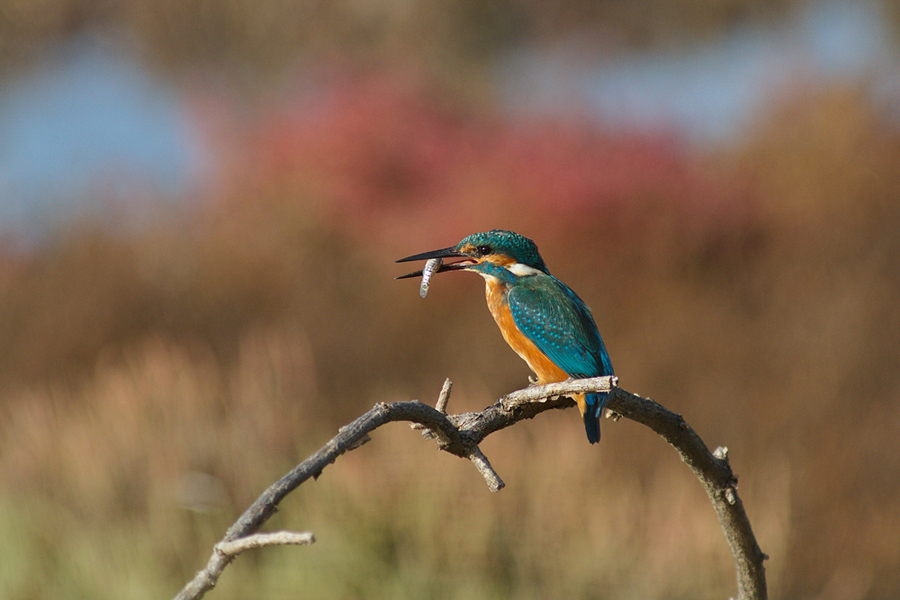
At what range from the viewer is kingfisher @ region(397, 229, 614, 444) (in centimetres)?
119

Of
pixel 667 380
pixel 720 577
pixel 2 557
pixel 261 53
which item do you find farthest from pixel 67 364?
pixel 261 53

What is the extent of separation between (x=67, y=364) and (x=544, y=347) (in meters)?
4.00

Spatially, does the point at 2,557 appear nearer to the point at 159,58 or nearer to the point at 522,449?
the point at 522,449

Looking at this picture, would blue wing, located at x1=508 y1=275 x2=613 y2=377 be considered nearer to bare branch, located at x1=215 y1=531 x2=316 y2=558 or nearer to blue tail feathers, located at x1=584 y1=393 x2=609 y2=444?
blue tail feathers, located at x1=584 y1=393 x2=609 y2=444

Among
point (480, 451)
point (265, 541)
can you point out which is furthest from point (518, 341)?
point (265, 541)

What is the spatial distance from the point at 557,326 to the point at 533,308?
0.16 ft

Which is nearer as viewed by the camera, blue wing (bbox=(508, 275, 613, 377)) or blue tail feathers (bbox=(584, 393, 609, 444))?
blue tail feathers (bbox=(584, 393, 609, 444))

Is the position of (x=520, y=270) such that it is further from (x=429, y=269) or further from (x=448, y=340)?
(x=448, y=340)

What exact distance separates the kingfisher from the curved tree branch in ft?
0.72

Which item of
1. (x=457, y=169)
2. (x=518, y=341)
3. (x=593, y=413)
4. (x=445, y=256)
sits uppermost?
(x=457, y=169)

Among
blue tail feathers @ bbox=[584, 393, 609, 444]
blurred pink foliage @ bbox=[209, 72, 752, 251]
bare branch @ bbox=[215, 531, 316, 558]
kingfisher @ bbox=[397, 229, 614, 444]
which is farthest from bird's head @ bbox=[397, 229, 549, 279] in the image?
blurred pink foliage @ bbox=[209, 72, 752, 251]

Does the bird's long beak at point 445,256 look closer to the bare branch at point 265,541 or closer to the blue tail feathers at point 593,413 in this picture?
the blue tail feathers at point 593,413

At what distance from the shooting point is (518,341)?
1.26 m

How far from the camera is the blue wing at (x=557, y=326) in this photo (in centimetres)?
119
